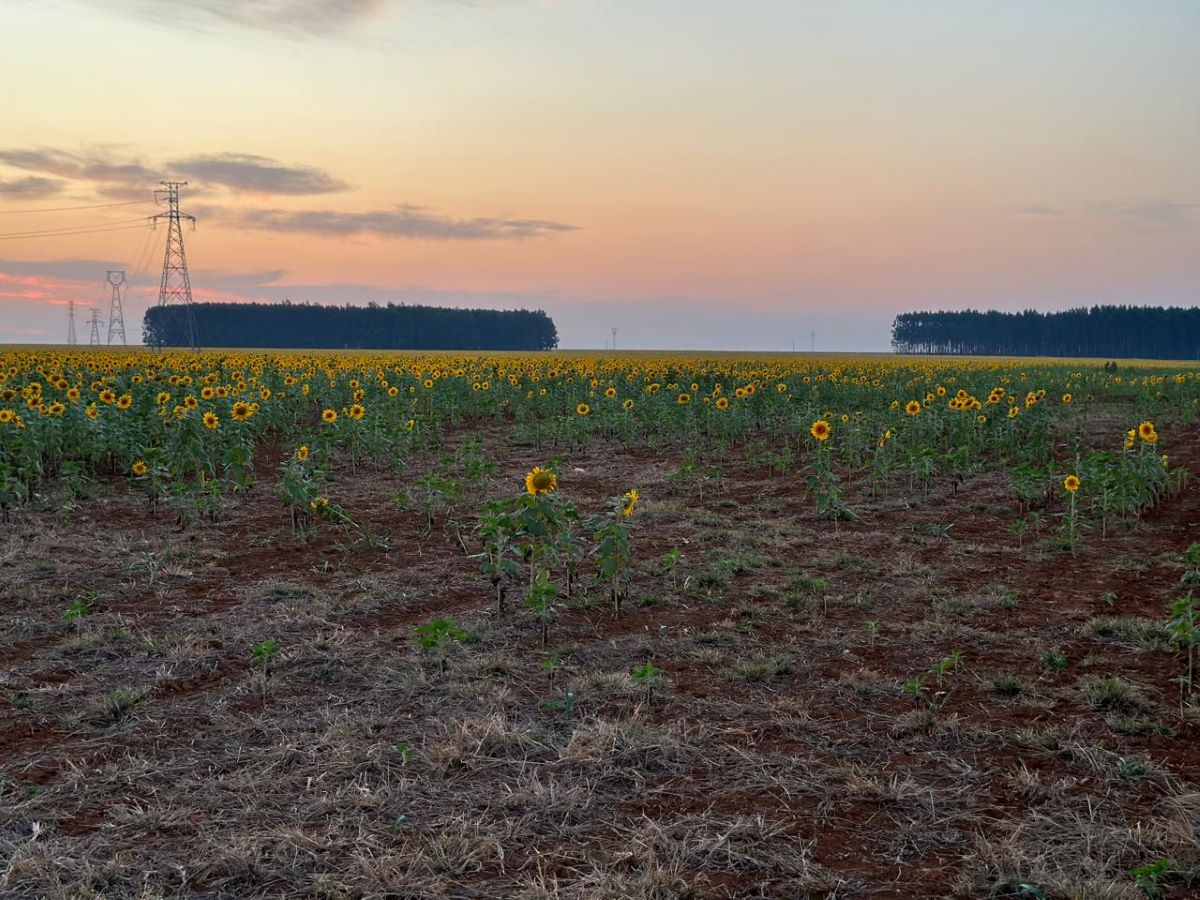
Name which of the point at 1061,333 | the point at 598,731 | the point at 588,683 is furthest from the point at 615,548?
the point at 1061,333

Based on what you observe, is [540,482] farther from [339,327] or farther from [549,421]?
[339,327]

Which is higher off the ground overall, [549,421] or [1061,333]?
[1061,333]

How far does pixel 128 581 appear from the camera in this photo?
24.6 feet

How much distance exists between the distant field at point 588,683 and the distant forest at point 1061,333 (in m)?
112

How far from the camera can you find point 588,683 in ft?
17.4

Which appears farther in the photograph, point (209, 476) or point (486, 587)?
point (209, 476)

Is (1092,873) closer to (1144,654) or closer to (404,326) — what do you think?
(1144,654)

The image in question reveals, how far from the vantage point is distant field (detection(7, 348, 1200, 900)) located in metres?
3.54

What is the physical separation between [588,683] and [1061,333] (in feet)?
399

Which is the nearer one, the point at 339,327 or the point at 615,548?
the point at 615,548

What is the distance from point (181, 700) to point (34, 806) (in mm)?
1215

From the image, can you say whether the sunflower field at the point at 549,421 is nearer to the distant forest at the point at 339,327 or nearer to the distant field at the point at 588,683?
the distant field at the point at 588,683

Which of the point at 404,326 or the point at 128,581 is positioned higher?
the point at 404,326

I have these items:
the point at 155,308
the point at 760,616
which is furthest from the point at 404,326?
the point at 760,616
